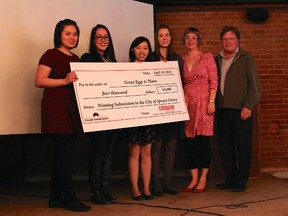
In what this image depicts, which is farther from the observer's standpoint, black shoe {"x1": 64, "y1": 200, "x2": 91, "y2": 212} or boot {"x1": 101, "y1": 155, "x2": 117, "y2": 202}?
boot {"x1": 101, "y1": 155, "x2": 117, "y2": 202}

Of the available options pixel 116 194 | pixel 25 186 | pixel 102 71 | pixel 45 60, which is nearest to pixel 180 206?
pixel 116 194

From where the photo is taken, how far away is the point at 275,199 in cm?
380

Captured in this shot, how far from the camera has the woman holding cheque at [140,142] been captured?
3758 millimetres

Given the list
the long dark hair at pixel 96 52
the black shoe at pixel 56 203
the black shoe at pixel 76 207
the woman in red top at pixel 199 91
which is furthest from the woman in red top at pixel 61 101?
the woman in red top at pixel 199 91

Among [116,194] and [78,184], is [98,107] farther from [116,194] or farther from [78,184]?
[78,184]

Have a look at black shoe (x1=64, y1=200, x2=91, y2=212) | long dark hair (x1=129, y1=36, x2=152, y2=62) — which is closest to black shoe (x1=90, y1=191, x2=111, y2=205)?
black shoe (x1=64, y1=200, x2=91, y2=212)

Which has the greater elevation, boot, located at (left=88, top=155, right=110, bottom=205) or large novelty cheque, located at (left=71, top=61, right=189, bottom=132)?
large novelty cheque, located at (left=71, top=61, right=189, bottom=132)

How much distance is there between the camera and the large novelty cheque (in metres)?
3.37

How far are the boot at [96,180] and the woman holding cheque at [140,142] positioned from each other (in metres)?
0.32

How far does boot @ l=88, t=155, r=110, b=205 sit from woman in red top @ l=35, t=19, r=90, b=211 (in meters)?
0.20

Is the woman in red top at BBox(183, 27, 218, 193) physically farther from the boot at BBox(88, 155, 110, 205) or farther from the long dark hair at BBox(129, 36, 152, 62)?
the boot at BBox(88, 155, 110, 205)

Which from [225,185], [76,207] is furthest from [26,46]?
[225,185]

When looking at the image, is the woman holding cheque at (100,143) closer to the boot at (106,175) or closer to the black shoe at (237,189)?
the boot at (106,175)

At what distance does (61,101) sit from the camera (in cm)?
334
